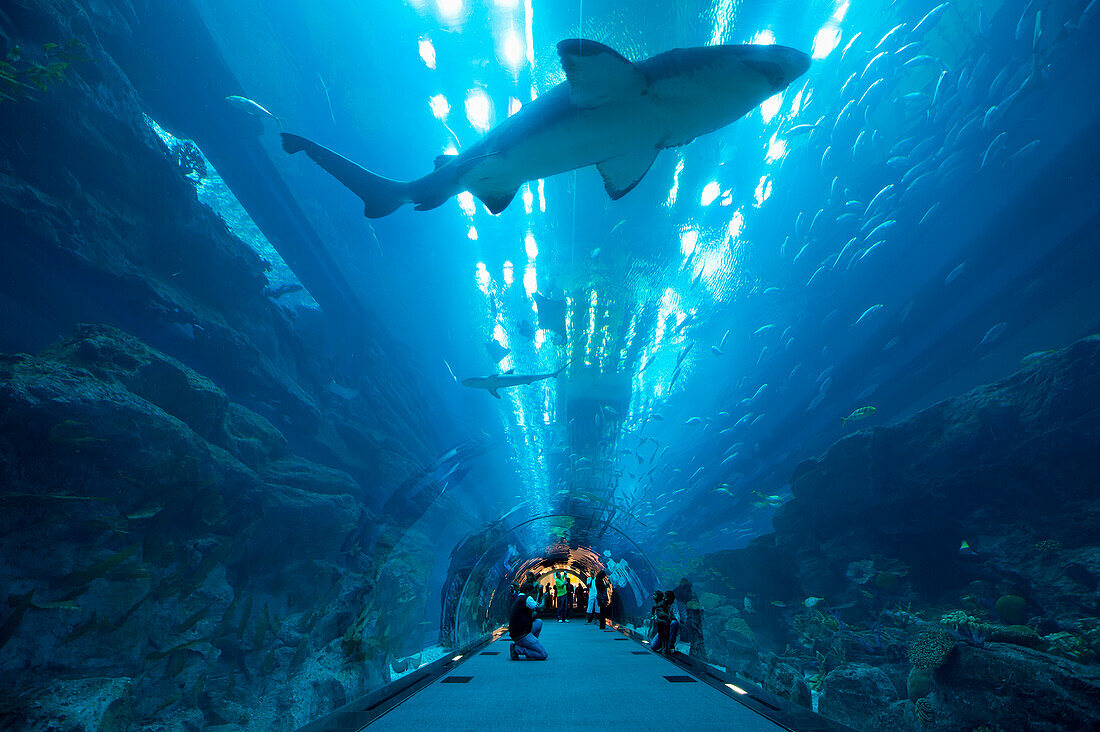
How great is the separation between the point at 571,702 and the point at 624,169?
4.85 meters

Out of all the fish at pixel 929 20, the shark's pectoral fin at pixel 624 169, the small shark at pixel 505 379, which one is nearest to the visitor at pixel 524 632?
the small shark at pixel 505 379

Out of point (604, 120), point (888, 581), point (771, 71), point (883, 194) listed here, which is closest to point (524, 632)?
point (604, 120)

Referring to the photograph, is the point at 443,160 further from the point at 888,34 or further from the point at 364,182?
the point at 888,34

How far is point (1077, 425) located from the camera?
8.86 m

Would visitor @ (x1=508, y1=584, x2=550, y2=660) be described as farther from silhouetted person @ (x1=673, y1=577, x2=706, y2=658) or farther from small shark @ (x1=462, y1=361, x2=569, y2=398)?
small shark @ (x1=462, y1=361, x2=569, y2=398)

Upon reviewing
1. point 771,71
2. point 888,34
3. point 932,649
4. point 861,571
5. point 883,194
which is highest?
point 883,194

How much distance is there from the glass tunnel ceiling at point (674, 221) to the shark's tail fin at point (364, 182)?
188 centimetres

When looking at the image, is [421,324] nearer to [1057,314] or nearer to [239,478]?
[239,478]

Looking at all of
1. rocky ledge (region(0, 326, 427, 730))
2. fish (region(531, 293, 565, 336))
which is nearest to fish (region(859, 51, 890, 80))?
fish (region(531, 293, 565, 336))

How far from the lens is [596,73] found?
2.72 m

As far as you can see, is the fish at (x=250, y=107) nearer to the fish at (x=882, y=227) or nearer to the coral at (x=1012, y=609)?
the fish at (x=882, y=227)

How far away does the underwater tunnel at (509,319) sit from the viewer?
167 inches

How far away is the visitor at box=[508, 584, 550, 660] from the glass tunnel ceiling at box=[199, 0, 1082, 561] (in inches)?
182

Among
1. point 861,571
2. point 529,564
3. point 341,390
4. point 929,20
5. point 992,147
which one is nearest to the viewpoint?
point 929,20
